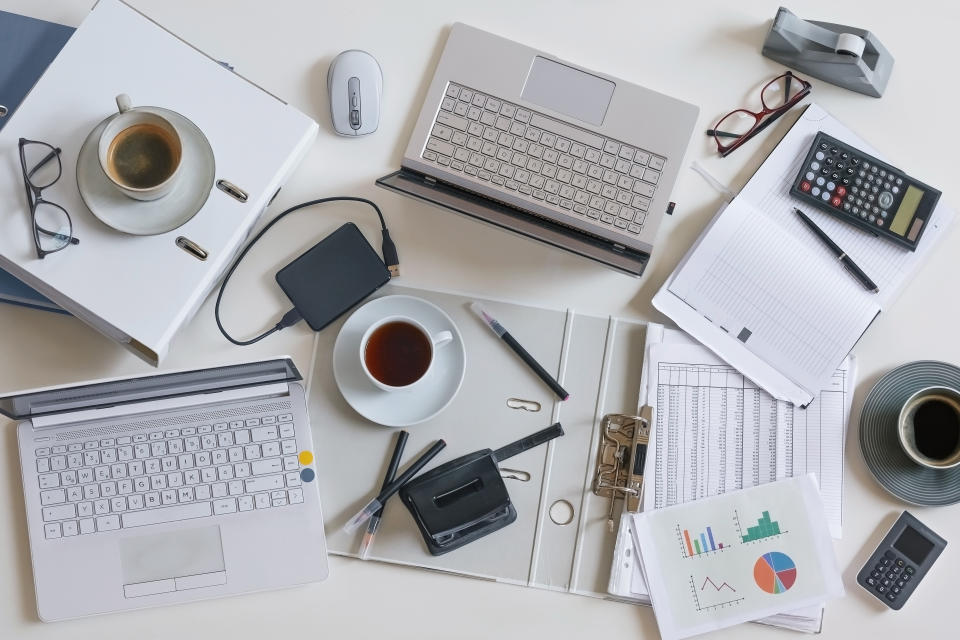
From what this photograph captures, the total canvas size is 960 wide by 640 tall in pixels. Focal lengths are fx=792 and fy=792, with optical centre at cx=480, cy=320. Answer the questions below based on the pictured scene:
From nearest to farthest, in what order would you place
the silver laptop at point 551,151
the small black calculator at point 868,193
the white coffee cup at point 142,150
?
the white coffee cup at point 142,150 < the silver laptop at point 551,151 < the small black calculator at point 868,193

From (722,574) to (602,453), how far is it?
0.82 ft

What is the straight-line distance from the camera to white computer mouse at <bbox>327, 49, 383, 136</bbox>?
1.19 metres

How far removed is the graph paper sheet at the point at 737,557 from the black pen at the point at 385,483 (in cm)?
36

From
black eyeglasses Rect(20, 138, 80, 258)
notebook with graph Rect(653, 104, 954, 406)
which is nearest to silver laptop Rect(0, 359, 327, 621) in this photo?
black eyeglasses Rect(20, 138, 80, 258)

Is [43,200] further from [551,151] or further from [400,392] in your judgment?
[551,151]

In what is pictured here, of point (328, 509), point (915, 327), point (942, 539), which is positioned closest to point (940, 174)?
point (915, 327)

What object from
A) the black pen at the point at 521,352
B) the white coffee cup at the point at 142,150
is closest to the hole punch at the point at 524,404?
the black pen at the point at 521,352

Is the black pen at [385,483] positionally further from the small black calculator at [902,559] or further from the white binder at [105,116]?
the small black calculator at [902,559]

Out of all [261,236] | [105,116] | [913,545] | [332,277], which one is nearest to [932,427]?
[913,545]

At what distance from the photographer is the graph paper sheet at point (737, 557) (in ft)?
3.83

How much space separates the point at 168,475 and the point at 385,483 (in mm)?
316

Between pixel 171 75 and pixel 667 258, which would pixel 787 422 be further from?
pixel 171 75

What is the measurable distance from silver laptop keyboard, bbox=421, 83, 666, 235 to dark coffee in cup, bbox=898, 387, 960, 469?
0.49 m

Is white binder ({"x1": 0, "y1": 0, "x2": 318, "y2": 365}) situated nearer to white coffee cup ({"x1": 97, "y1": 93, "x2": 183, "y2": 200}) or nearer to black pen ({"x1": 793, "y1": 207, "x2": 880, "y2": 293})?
white coffee cup ({"x1": 97, "y1": 93, "x2": 183, "y2": 200})
